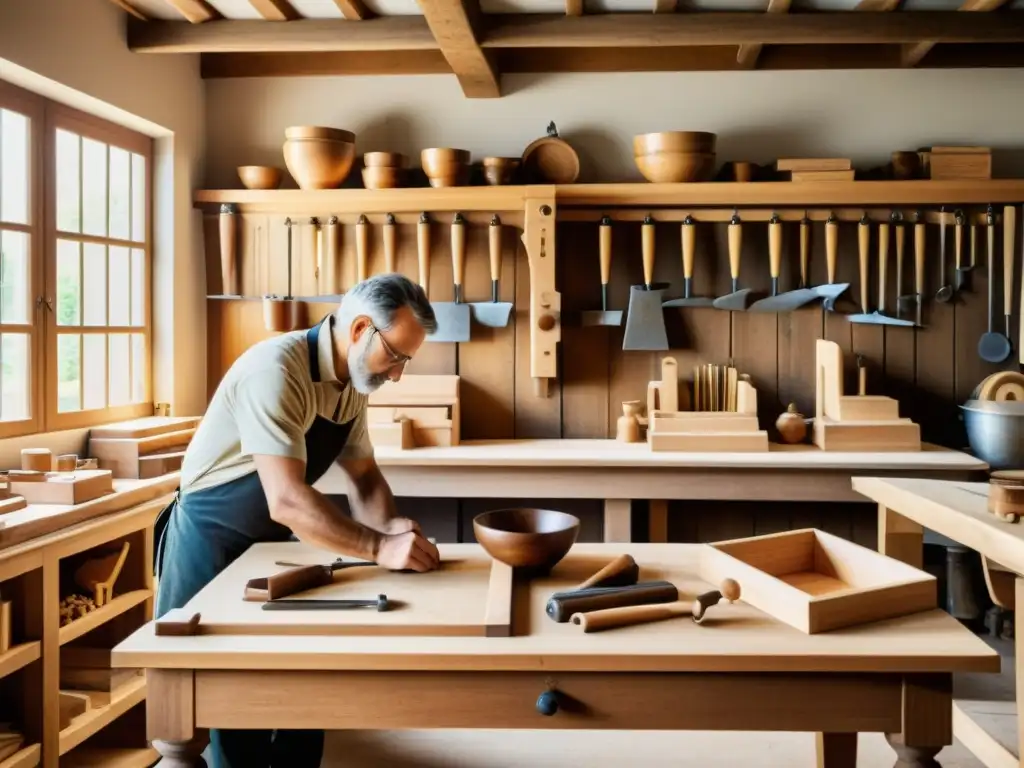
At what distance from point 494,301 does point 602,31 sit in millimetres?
1290

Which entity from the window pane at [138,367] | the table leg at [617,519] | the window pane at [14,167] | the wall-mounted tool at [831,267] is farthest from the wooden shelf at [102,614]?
the wall-mounted tool at [831,267]

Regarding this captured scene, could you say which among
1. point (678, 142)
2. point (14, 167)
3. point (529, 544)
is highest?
point (678, 142)

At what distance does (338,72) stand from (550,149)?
3.73ft

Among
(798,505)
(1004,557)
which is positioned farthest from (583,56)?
(1004,557)

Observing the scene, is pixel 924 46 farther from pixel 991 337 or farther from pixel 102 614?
pixel 102 614

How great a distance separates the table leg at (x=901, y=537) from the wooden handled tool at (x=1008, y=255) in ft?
5.81

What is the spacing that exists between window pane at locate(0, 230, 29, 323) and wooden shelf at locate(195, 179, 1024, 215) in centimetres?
118

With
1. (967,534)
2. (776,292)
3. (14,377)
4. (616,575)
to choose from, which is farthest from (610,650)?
(776,292)

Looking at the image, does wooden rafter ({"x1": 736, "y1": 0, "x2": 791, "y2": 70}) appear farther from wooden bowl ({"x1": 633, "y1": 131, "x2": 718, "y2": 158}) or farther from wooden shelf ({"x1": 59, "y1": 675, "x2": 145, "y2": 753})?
wooden shelf ({"x1": 59, "y1": 675, "x2": 145, "y2": 753})

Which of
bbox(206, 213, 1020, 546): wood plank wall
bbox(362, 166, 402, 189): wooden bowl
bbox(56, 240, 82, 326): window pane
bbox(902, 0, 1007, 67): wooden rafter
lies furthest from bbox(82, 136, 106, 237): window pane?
bbox(902, 0, 1007, 67): wooden rafter

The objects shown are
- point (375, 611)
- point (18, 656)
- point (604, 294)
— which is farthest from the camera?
point (604, 294)

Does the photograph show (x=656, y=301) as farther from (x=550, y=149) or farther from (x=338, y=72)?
(x=338, y=72)

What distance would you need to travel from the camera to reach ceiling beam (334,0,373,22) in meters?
3.77

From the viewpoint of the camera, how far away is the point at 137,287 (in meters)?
4.19
